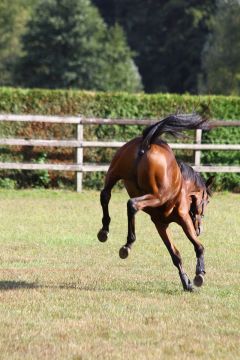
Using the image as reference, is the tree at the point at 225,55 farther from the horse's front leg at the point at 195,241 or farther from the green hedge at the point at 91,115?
the horse's front leg at the point at 195,241

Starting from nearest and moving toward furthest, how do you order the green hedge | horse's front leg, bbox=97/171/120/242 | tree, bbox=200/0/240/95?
1. horse's front leg, bbox=97/171/120/242
2. the green hedge
3. tree, bbox=200/0/240/95

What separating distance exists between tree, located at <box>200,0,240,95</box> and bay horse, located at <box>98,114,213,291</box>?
45.2 metres

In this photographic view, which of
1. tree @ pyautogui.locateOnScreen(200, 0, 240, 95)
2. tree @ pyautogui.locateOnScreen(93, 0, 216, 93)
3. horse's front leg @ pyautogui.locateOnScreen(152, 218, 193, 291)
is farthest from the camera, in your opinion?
tree @ pyautogui.locateOnScreen(93, 0, 216, 93)

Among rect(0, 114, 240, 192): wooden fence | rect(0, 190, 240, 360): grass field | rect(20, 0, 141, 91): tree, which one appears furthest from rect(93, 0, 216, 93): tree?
rect(0, 190, 240, 360): grass field

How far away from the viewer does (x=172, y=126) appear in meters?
9.61

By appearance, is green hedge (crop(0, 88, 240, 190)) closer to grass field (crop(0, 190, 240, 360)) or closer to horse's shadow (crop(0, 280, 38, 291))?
grass field (crop(0, 190, 240, 360))

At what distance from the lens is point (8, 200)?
1855 cm

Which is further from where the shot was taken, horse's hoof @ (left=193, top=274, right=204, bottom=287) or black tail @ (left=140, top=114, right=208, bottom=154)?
black tail @ (left=140, top=114, right=208, bottom=154)

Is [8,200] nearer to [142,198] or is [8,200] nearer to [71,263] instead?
[71,263]

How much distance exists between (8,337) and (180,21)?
220ft

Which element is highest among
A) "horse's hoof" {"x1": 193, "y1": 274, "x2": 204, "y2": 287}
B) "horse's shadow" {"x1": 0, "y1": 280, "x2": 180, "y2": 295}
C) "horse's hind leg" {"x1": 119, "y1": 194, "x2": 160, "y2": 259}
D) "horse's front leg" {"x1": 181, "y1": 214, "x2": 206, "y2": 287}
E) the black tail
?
the black tail

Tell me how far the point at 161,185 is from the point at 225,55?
161 ft

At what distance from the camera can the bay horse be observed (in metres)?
9.14

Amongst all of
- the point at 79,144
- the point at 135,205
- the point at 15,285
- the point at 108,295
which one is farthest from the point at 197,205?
the point at 79,144
